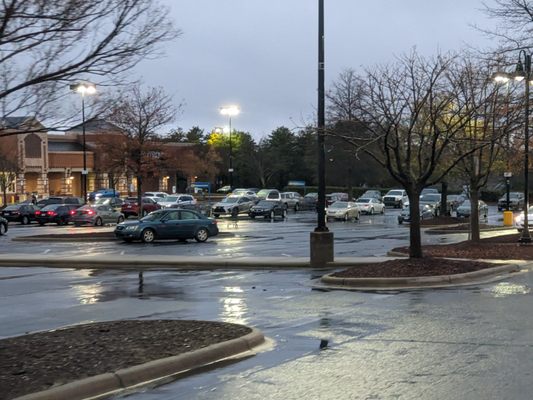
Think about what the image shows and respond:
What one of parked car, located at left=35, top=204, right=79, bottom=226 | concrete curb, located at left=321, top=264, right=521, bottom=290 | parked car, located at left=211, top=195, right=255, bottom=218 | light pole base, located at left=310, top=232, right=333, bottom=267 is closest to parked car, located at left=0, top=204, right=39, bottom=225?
parked car, located at left=35, top=204, right=79, bottom=226

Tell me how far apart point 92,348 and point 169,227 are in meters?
21.3

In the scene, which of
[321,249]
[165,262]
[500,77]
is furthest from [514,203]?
[165,262]

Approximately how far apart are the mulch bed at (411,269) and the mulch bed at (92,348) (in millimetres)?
6390

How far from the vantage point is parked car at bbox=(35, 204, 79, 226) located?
46.1m

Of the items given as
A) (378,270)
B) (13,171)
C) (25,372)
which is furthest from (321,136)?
(13,171)

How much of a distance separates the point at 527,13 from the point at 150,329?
16.0 metres

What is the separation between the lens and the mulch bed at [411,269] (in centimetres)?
1495

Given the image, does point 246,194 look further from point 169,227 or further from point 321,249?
point 321,249

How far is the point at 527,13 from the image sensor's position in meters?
19.9

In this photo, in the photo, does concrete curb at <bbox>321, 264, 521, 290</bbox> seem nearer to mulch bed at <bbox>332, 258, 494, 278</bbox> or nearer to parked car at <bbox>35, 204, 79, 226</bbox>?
mulch bed at <bbox>332, 258, 494, 278</bbox>

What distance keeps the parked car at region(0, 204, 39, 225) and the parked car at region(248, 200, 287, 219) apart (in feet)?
51.7

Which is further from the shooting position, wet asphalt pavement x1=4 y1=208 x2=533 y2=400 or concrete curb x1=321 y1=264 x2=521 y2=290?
concrete curb x1=321 y1=264 x2=521 y2=290

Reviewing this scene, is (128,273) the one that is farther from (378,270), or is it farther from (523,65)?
(523,65)

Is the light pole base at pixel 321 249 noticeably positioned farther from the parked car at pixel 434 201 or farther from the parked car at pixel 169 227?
the parked car at pixel 434 201
